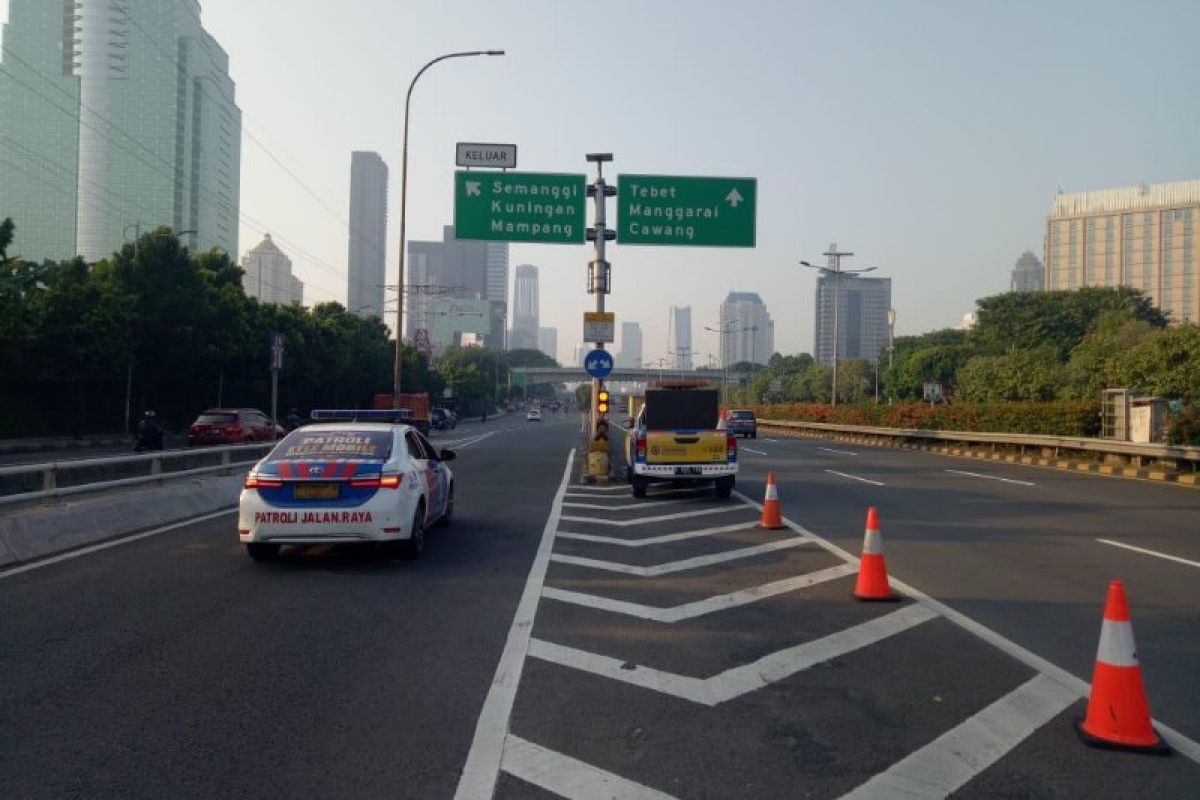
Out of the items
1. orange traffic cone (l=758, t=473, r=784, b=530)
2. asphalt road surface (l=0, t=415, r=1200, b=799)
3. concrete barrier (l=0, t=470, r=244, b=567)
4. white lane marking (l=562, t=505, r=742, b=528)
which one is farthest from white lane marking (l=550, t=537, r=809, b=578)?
concrete barrier (l=0, t=470, r=244, b=567)

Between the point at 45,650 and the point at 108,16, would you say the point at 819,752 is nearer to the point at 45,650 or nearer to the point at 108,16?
the point at 45,650

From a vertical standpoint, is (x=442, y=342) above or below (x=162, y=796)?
above

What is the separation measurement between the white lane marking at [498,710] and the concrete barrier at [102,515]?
17.7 ft

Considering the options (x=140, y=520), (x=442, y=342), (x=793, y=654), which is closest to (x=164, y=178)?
(x=442, y=342)

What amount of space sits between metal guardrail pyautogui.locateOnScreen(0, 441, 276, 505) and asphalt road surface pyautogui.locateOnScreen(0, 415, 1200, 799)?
99 cm

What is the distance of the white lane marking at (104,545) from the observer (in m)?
10.0

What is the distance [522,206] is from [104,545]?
14.6 meters

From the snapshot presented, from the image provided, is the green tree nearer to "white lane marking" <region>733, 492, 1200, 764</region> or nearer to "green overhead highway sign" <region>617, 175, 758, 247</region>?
"green overhead highway sign" <region>617, 175, 758, 247</region>

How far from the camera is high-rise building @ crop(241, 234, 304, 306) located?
479ft

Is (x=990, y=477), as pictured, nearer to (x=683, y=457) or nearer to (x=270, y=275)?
(x=683, y=457)

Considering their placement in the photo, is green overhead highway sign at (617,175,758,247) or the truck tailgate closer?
the truck tailgate

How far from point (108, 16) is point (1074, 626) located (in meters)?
144

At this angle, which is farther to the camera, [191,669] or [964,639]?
[964,639]

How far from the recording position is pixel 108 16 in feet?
414
